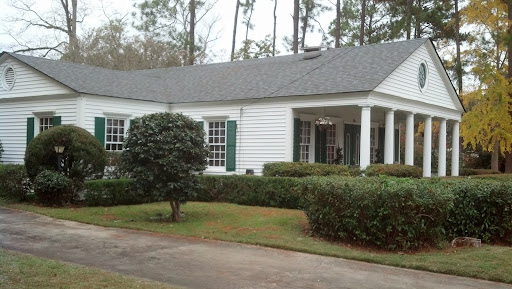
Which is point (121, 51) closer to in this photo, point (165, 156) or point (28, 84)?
point (28, 84)

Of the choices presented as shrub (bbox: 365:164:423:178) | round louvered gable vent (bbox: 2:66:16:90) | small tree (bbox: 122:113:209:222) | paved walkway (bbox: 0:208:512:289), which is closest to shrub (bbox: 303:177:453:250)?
paved walkway (bbox: 0:208:512:289)

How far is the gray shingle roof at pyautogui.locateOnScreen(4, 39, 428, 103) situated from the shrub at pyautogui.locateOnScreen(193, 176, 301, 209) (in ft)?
13.9

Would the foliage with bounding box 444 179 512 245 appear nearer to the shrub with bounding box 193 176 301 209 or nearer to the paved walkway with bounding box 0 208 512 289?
the paved walkway with bounding box 0 208 512 289

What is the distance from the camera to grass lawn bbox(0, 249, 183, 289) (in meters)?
5.99

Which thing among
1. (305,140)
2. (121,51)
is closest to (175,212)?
(305,140)

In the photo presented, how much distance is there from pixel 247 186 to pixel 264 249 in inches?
232

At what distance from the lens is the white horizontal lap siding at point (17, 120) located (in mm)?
18359

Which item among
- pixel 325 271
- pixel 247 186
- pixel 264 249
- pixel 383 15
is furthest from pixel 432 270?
pixel 383 15

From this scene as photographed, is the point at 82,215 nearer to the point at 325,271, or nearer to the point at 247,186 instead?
the point at 247,186

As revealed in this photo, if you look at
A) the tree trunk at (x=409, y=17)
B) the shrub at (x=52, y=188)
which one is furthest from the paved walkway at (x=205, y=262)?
the tree trunk at (x=409, y=17)

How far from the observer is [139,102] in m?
19.6

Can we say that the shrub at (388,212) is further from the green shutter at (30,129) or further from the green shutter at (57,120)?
the green shutter at (30,129)

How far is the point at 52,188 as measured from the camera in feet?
45.2

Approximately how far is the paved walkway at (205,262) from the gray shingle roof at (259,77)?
8754 mm
